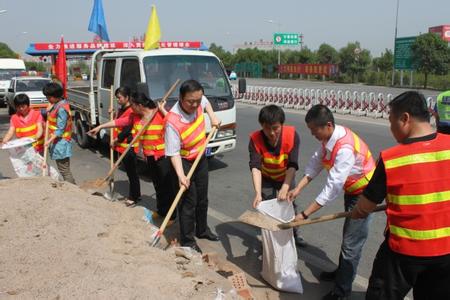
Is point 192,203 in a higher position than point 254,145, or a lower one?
lower

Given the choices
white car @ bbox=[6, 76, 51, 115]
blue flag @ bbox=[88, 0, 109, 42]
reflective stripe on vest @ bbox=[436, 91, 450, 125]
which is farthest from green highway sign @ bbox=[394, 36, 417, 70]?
reflective stripe on vest @ bbox=[436, 91, 450, 125]

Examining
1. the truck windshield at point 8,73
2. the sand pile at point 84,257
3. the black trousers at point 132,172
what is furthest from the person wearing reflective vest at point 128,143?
the truck windshield at point 8,73

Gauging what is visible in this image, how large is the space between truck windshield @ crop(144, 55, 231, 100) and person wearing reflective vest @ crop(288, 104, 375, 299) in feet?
13.2

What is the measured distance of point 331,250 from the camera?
14.0 feet

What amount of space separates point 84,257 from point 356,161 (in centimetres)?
199

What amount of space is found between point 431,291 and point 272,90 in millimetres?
16670

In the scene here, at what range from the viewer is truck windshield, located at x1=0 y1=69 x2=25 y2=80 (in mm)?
21156

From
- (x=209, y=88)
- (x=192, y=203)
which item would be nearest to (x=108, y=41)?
(x=209, y=88)

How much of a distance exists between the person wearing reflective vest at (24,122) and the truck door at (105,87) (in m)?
A: 2.34

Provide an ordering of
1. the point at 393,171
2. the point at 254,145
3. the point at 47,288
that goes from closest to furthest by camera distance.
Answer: the point at 393,171 < the point at 47,288 < the point at 254,145

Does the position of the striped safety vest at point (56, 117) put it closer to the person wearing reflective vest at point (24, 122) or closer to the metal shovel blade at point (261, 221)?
the person wearing reflective vest at point (24, 122)

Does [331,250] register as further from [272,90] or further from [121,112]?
[272,90]

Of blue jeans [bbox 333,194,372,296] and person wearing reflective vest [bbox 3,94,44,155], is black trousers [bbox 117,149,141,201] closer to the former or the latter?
person wearing reflective vest [bbox 3,94,44,155]

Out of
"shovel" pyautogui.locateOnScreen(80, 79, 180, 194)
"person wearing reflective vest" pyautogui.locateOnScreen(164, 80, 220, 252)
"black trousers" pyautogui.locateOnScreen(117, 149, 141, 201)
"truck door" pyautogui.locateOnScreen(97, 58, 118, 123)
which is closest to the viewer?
"person wearing reflective vest" pyautogui.locateOnScreen(164, 80, 220, 252)
